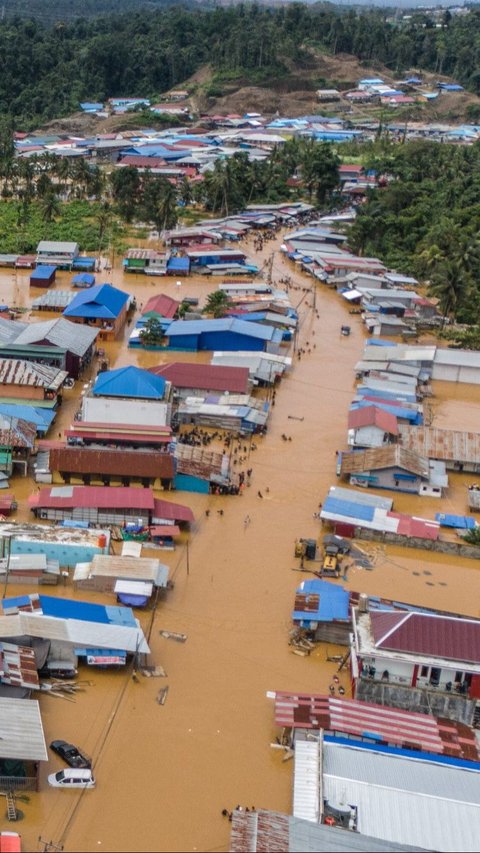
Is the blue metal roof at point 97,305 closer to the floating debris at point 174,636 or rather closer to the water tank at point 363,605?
the floating debris at point 174,636

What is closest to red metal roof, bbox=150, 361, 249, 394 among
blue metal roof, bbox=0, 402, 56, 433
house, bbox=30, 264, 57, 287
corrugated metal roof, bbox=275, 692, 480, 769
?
blue metal roof, bbox=0, 402, 56, 433

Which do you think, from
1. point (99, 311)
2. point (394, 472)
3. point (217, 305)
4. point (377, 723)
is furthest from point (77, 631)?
point (217, 305)

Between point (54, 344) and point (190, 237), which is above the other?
point (190, 237)

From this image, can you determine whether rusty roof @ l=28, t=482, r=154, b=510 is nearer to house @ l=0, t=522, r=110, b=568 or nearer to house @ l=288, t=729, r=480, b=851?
house @ l=0, t=522, r=110, b=568

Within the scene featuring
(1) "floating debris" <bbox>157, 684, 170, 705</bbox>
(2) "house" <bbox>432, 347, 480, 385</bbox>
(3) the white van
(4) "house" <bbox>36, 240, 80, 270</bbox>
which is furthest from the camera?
(4) "house" <bbox>36, 240, 80, 270</bbox>

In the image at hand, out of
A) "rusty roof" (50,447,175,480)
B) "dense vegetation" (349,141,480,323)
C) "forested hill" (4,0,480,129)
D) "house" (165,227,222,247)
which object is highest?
"forested hill" (4,0,480,129)

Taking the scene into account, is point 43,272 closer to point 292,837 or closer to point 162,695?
point 162,695

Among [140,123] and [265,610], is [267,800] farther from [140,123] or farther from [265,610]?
[140,123]

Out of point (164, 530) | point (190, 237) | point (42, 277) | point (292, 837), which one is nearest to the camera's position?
point (292, 837)
